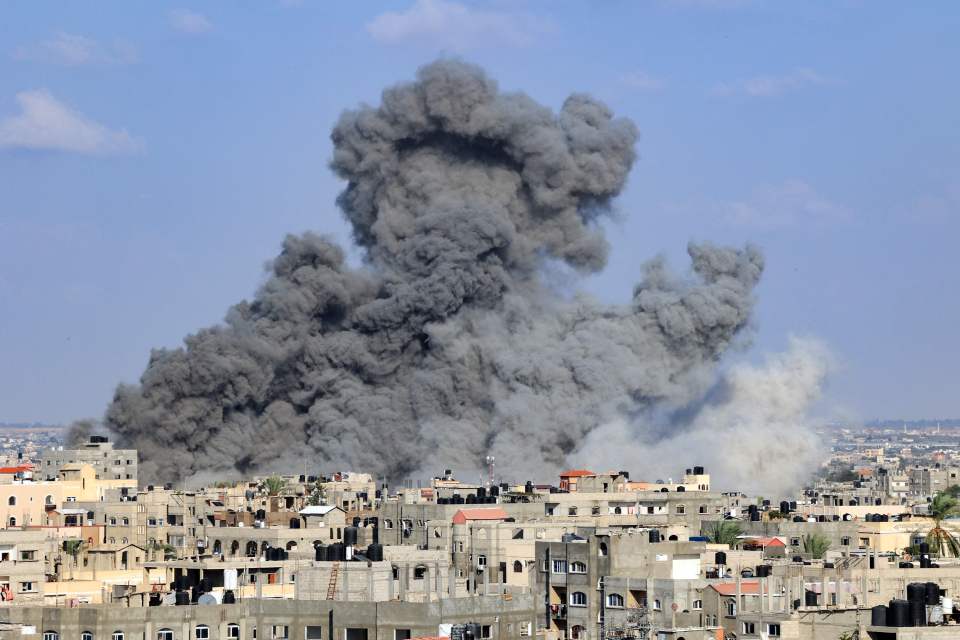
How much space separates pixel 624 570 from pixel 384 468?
208 feet

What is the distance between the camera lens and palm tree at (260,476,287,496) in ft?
295

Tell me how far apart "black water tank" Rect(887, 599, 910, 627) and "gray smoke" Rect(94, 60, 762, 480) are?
7318 centimetres

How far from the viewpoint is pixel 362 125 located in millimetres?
126062

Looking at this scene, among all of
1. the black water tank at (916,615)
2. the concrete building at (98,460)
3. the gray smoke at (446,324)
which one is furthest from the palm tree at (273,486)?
the black water tank at (916,615)

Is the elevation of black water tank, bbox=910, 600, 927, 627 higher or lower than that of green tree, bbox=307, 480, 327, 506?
lower

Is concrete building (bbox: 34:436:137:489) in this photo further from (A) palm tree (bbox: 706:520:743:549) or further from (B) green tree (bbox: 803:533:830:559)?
(B) green tree (bbox: 803:533:830:559)

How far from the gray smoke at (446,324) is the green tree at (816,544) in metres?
43.0

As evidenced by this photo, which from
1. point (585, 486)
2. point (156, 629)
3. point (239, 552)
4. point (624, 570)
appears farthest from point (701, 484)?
point (156, 629)

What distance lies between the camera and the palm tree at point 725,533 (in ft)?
216

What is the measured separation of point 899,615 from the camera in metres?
36.8

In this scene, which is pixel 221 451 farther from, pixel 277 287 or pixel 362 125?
pixel 362 125

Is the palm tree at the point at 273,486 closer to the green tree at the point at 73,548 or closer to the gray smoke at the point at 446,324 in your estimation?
the gray smoke at the point at 446,324

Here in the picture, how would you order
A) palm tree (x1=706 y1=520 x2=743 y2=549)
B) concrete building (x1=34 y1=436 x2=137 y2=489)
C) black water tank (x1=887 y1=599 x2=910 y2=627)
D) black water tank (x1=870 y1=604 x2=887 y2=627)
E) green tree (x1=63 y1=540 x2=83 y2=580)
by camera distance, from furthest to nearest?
concrete building (x1=34 y1=436 x2=137 y2=489)
palm tree (x1=706 y1=520 x2=743 y2=549)
green tree (x1=63 y1=540 x2=83 y2=580)
black water tank (x1=870 y1=604 x2=887 y2=627)
black water tank (x1=887 y1=599 x2=910 y2=627)

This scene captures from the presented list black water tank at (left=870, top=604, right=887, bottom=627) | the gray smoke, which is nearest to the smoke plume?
the gray smoke
